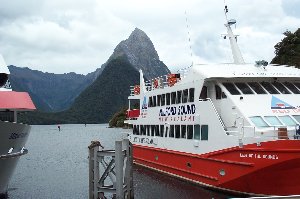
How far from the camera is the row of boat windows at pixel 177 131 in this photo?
22.9 metres

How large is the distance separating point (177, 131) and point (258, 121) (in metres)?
7.39

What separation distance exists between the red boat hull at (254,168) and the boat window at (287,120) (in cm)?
277

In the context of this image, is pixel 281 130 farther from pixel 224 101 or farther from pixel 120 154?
pixel 120 154

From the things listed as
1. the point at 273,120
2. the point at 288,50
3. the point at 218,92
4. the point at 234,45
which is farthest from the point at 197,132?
the point at 288,50

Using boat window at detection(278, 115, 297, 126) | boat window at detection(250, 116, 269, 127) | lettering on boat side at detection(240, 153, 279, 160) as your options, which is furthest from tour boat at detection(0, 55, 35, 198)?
boat window at detection(278, 115, 297, 126)

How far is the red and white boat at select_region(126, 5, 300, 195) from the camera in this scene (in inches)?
731

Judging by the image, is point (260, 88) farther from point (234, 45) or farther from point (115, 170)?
point (115, 170)

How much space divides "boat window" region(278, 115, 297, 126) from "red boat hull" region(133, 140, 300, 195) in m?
2.77

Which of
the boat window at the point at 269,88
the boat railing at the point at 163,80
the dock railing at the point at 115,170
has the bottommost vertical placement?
the dock railing at the point at 115,170

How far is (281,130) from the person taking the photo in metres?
18.4

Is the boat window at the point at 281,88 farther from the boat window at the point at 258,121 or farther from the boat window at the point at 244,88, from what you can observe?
the boat window at the point at 258,121

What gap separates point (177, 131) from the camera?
86.7 feet

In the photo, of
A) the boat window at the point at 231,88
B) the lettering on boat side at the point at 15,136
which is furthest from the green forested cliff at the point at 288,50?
the lettering on boat side at the point at 15,136

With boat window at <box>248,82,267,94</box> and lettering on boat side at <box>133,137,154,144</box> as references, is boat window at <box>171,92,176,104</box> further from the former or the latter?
boat window at <box>248,82,267,94</box>
